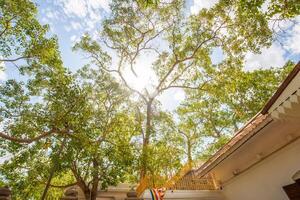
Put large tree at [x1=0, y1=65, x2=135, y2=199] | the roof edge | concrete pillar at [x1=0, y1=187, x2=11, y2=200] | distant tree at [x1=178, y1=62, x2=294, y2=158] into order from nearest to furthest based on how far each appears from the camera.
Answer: the roof edge, concrete pillar at [x1=0, y1=187, x2=11, y2=200], large tree at [x1=0, y1=65, x2=135, y2=199], distant tree at [x1=178, y1=62, x2=294, y2=158]

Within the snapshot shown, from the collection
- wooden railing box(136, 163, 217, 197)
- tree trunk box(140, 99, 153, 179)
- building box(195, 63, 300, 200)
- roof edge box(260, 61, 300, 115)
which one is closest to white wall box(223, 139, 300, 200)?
building box(195, 63, 300, 200)

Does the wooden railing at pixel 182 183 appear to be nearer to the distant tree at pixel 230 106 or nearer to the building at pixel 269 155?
the building at pixel 269 155

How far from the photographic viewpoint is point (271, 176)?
6594mm

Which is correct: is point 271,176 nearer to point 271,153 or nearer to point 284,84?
point 271,153

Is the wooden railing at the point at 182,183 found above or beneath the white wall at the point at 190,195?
above

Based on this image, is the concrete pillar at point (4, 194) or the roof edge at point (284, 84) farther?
the concrete pillar at point (4, 194)

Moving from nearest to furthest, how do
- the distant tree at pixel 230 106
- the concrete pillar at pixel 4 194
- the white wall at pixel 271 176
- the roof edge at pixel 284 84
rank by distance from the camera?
the roof edge at pixel 284 84, the concrete pillar at pixel 4 194, the white wall at pixel 271 176, the distant tree at pixel 230 106

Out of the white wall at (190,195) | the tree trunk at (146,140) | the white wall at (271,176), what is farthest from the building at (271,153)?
the tree trunk at (146,140)

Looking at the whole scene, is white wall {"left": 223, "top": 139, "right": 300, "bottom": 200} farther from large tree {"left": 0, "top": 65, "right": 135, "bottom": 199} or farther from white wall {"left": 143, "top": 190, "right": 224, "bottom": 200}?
large tree {"left": 0, "top": 65, "right": 135, "bottom": 199}

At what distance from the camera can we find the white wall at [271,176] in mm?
5926

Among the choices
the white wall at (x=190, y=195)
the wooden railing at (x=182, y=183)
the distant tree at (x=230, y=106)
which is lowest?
the white wall at (x=190, y=195)

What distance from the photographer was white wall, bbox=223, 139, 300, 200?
19.4 feet

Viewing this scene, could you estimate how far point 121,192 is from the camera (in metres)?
11.0

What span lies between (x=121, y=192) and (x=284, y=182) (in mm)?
7234
